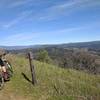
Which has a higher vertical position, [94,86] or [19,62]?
[19,62]

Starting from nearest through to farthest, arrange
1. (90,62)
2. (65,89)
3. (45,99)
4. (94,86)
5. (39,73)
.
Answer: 1. (45,99)
2. (65,89)
3. (39,73)
4. (94,86)
5. (90,62)

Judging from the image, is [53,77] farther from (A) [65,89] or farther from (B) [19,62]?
(B) [19,62]

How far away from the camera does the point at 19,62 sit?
2122 cm

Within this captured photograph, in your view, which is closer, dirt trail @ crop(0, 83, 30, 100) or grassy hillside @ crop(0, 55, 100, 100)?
dirt trail @ crop(0, 83, 30, 100)

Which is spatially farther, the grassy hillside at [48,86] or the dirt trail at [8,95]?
the grassy hillside at [48,86]

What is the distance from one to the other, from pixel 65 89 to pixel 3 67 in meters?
5.42

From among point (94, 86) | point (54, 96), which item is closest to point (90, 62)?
point (94, 86)

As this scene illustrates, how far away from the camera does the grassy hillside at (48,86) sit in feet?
50.4

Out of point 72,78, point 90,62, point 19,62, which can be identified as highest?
point 19,62

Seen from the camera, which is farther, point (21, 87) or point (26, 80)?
point (26, 80)

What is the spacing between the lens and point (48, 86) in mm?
17188

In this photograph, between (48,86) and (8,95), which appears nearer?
(8,95)

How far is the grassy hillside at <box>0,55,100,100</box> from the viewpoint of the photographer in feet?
50.4

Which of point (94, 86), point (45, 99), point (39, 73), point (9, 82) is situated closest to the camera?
point (45, 99)
